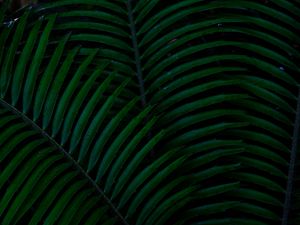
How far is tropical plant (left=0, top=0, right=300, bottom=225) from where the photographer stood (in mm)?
1148

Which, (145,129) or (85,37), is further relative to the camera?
(85,37)

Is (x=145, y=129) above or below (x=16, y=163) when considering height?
above

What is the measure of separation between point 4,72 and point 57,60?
14 cm

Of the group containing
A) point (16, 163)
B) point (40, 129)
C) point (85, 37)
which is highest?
point (85, 37)

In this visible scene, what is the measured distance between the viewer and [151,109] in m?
1.23

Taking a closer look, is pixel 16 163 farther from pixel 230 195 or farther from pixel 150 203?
pixel 230 195

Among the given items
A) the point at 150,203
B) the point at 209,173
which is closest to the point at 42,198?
the point at 150,203

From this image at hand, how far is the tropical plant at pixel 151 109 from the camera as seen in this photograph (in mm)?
1148

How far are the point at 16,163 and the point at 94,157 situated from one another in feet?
0.63

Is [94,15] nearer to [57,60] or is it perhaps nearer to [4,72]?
[57,60]

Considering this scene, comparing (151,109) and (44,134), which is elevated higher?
(151,109)

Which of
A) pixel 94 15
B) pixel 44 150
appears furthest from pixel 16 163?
pixel 94 15

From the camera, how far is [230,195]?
125cm

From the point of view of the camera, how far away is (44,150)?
1114 millimetres
